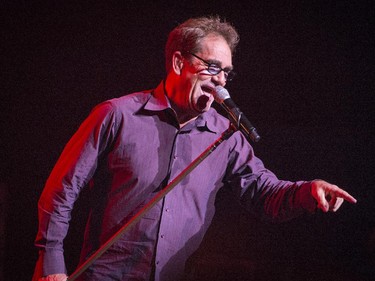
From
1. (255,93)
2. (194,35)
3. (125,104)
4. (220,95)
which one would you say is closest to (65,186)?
(125,104)

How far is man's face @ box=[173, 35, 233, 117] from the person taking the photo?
79.9 inches

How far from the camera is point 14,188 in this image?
3053 millimetres

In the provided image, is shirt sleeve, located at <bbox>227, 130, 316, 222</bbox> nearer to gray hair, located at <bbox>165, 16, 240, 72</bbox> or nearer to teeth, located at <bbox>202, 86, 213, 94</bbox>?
teeth, located at <bbox>202, 86, 213, 94</bbox>

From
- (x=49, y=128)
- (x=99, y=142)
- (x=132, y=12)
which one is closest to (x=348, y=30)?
(x=132, y=12)

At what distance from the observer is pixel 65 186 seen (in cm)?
184

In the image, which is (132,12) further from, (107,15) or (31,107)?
(31,107)

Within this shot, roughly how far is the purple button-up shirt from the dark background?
917 mm

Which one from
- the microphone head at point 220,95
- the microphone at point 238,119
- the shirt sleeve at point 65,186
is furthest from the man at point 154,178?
the microphone at point 238,119

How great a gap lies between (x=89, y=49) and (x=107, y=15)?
29cm

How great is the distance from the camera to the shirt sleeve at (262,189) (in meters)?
1.94

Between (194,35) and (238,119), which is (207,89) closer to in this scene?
(194,35)

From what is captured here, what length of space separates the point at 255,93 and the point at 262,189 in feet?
3.48

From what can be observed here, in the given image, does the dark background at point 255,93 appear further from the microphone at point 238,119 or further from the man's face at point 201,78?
the microphone at point 238,119

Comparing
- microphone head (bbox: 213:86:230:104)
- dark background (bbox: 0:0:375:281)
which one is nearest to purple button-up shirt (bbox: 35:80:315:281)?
microphone head (bbox: 213:86:230:104)
